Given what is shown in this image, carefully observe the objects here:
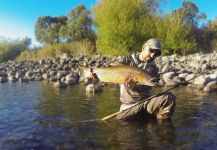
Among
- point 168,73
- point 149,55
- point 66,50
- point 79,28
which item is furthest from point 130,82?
point 79,28

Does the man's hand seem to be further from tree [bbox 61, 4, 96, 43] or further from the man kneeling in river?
tree [bbox 61, 4, 96, 43]

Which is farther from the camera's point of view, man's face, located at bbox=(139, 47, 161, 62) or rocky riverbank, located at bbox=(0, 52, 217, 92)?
rocky riverbank, located at bbox=(0, 52, 217, 92)

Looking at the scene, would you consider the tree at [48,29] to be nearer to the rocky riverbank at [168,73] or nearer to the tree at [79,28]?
the tree at [79,28]

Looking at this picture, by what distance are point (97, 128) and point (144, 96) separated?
1.21 metres

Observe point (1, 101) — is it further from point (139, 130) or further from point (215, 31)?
point (215, 31)

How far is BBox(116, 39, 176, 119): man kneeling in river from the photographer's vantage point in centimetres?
830

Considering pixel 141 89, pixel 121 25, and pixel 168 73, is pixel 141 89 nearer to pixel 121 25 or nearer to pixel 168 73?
pixel 168 73

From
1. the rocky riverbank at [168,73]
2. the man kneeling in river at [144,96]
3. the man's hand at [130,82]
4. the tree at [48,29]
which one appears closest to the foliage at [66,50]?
the rocky riverbank at [168,73]

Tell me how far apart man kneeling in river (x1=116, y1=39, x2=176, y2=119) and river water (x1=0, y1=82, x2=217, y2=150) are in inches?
9.1

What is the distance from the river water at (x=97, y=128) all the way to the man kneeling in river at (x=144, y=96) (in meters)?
0.23

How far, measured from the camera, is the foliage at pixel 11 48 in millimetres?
49156

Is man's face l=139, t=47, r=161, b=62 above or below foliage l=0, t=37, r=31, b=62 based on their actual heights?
below

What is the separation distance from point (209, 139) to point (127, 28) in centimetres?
2565

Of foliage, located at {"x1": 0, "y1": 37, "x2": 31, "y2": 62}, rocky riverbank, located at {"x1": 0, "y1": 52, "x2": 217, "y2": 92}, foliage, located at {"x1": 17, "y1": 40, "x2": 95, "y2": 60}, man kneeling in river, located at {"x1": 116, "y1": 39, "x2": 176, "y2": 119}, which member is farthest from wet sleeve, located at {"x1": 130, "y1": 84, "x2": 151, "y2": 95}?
foliage, located at {"x1": 0, "y1": 37, "x2": 31, "y2": 62}
